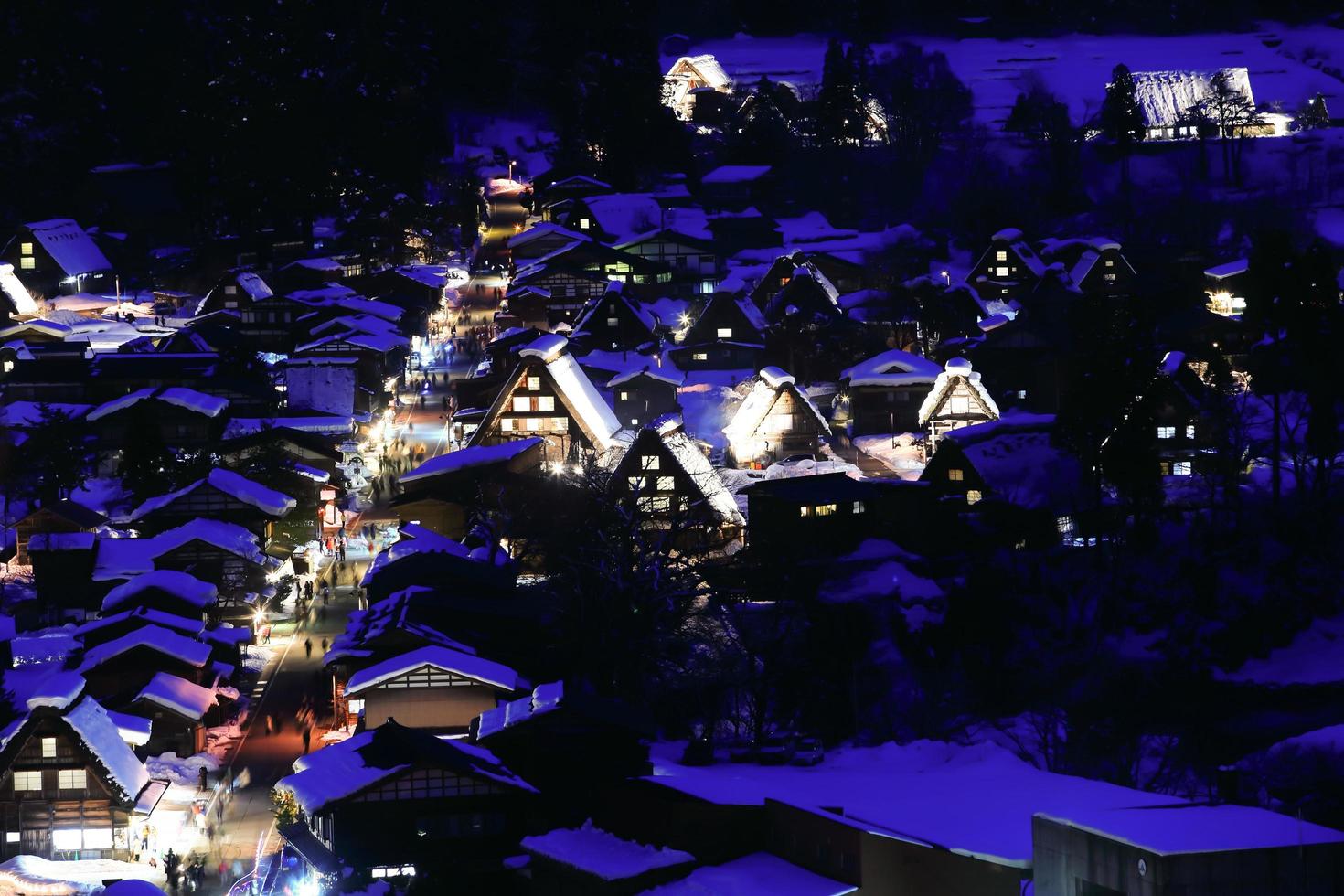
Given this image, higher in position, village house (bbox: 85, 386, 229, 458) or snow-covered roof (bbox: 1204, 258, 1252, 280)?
snow-covered roof (bbox: 1204, 258, 1252, 280)

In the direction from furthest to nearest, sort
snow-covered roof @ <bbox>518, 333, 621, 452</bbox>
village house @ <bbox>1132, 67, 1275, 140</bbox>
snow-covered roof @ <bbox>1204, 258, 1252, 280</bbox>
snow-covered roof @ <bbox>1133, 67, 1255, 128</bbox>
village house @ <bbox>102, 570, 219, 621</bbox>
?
snow-covered roof @ <bbox>1133, 67, 1255, 128</bbox>, village house @ <bbox>1132, 67, 1275, 140</bbox>, snow-covered roof @ <bbox>1204, 258, 1252, 280</bbox>, snow-covered roof @ <bbox>518, 333, 621, 452</bbox>, village house @ <bbox>102, 570, 219, 621</bbox>

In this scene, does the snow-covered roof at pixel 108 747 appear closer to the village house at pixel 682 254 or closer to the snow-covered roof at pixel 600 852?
the snow-covered roof at pixel 600 852

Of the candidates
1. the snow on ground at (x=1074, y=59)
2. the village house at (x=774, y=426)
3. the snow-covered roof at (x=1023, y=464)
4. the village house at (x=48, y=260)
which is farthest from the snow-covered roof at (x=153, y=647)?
the snow on ground at (x=1074, y=59)

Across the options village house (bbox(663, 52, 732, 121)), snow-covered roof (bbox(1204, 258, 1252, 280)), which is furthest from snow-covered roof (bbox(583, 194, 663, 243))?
snow-covered roof (bbox(1204, 258, 1252, 280))

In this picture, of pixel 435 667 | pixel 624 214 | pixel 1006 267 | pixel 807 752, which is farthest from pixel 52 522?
pixel 1006 267

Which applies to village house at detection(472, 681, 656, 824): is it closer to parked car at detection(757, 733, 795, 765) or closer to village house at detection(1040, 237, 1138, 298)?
parked car at detection(757, 733, 795, 765)

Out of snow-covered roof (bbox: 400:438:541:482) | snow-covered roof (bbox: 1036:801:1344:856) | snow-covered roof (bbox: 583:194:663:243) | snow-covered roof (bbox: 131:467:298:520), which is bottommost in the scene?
snow-covered roof (bbox: 1036:801:1344:856)
